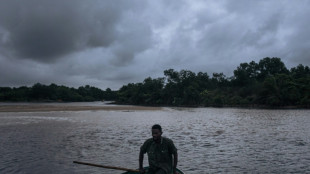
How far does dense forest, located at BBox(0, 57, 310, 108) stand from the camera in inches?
4331

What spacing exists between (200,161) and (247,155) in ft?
11.2

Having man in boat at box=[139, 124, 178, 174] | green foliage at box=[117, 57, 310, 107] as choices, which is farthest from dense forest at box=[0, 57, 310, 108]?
man in boat at box=[139, 124, 178, 174]

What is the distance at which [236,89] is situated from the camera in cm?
14762

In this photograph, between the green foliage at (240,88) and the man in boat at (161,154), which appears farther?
the green foliage at (240,88)

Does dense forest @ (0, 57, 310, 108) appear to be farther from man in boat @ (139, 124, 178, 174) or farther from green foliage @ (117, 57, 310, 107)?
man in boat @ (139, 124, 178, 174)

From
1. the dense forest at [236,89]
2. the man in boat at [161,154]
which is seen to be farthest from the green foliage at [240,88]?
the man in boat at [161,154]

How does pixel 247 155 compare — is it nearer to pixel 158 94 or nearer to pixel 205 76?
pixel 158 94

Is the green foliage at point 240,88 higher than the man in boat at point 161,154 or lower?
higher

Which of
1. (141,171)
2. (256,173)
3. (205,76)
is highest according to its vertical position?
(205,76)

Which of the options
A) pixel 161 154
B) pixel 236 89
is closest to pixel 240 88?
pixel 236 89

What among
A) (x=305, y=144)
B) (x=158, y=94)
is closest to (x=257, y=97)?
(x=158, y=94)

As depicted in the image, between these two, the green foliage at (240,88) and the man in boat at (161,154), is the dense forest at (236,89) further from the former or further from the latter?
the man in boat at (161,154)

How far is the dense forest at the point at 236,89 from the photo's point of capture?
110 meters

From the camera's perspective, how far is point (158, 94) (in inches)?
6806
